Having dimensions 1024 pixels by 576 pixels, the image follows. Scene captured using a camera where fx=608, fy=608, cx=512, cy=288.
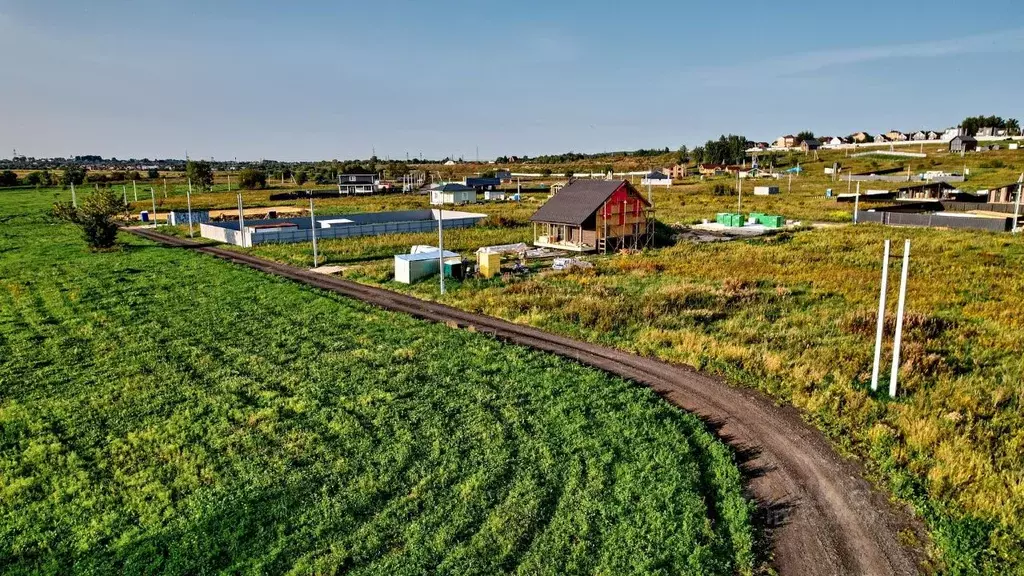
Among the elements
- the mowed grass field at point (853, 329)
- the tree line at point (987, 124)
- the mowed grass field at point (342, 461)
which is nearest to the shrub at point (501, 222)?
the mowed grass field at point (853, 329)

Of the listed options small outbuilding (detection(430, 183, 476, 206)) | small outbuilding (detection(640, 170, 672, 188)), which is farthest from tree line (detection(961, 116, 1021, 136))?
small outbuilding (detection(430, 183, 476, 206))

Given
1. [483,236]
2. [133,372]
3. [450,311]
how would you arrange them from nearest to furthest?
[133,372]
[450,311]
[483,236]

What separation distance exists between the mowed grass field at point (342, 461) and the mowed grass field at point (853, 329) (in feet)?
11.2

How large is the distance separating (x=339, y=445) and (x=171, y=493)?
322 cm

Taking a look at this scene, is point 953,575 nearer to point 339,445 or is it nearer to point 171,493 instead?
point 339,445

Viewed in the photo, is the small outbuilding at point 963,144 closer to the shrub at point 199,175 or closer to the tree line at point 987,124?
the tree line at point 987,124

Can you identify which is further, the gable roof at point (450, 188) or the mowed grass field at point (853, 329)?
the gable roof at point (450, 188)

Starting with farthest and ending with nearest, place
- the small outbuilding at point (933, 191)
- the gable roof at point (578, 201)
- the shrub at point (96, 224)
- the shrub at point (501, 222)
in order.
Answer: the small outbuilding at point (933, 191) → the shrub at point (501, 222) → the shrub at point (96, 224) → the gable roof at point (578, 201)

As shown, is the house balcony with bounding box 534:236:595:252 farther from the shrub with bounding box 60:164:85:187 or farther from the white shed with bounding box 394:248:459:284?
the shrub with bounding box 60:164:85:187

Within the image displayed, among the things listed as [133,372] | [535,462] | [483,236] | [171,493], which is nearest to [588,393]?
[535,462]

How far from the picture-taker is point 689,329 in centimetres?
2106

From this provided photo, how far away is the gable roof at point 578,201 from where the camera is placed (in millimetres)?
41344

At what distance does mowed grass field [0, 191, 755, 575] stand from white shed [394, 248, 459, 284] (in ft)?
30.2

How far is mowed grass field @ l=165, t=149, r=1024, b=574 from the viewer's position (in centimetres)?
1130
